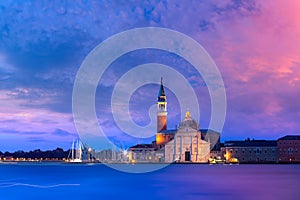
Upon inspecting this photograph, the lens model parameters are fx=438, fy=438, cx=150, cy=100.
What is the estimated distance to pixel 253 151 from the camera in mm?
99188

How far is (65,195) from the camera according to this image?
30.8 meters

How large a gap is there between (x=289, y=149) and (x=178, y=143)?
24479 millimetres

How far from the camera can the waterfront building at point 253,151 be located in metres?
98.3

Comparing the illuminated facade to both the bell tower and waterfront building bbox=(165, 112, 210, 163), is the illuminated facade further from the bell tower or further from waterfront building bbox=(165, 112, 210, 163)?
waterfront building bbox=(165, 112, 210, 163)

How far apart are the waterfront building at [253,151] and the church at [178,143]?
17.4 ft

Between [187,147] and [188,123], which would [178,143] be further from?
[188,123]

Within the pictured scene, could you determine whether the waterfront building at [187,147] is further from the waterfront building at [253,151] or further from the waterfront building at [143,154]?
the waterfront building at [253,151]

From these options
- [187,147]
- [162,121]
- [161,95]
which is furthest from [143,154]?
[161,95]

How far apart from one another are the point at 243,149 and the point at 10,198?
7641cm

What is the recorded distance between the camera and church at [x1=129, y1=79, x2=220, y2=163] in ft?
327

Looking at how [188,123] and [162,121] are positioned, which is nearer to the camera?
[188,123]

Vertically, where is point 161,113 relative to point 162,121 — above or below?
above

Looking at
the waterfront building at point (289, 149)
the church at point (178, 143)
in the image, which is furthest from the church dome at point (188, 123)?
the waterfront building at point (289, 149)

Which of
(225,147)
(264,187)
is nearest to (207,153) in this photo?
(225,147)
